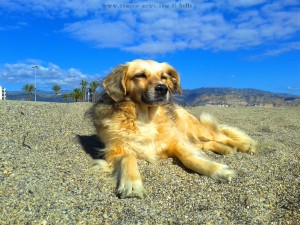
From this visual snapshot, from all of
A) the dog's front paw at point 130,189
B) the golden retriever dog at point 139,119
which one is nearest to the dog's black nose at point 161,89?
the golden retriever dog at point 139,119

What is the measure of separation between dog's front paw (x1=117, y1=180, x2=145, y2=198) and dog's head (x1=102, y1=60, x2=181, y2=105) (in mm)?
1393

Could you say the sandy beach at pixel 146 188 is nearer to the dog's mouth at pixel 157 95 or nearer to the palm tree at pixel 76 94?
the dog's mouth at pixel 157 95

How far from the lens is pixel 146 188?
3.56 metres

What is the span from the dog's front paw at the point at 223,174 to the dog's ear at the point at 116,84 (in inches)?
66.4

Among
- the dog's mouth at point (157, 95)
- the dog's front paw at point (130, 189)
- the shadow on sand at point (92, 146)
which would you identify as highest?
the dog's mouth at point (157, 95)

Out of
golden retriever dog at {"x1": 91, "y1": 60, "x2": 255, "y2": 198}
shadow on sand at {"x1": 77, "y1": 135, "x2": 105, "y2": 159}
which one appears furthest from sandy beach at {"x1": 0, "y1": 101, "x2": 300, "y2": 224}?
golden retriever dog at {"x1": 91, "y1": 60, "x2": 255, "y2": 198}

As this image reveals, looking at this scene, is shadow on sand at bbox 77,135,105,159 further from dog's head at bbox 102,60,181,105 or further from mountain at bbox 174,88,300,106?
mountain at bbox 174,88,300,106

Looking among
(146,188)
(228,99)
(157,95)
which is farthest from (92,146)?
(228,99)

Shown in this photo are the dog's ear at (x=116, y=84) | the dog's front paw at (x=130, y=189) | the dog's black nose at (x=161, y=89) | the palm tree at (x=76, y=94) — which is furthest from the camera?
the palm tree at (x=76, y=94)

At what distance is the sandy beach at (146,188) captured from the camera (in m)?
2.72

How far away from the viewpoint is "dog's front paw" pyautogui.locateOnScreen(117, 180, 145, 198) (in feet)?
10.9

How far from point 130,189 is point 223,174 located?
41.7 inches

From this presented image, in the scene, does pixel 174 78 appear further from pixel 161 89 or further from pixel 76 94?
pixel 76 94

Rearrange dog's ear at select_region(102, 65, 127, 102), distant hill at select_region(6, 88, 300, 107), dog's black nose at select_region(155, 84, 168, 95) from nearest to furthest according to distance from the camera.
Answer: dog's black nose at select_region(155, 84, 168, 95) → dog's ear at select_region(102, 65, 127, 102) → distant hill at select_region(6, 88, 300, 107)
